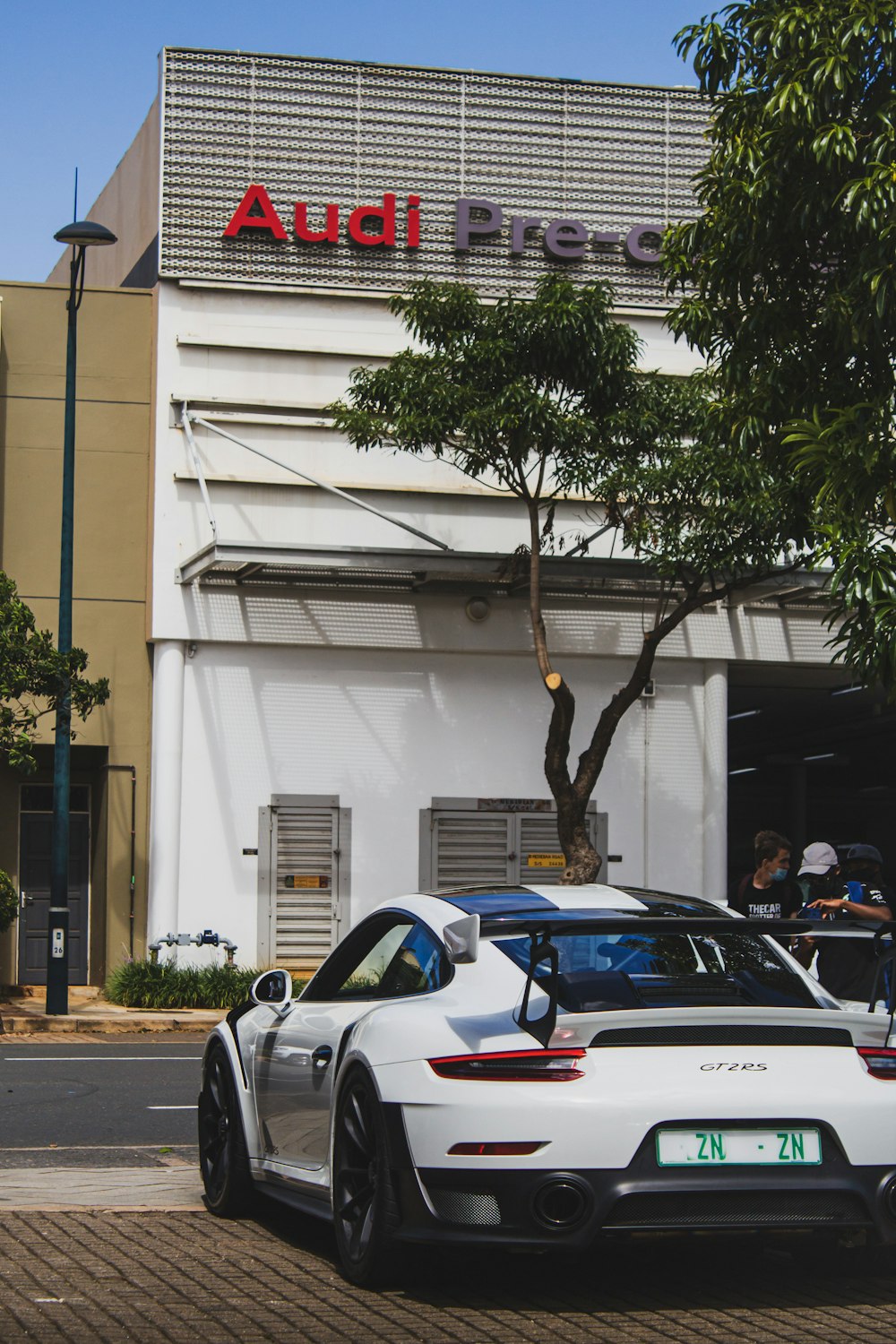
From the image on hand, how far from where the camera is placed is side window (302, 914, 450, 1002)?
641 cm

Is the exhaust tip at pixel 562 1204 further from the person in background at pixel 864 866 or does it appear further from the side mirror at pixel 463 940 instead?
the person in background at pixel 864 866

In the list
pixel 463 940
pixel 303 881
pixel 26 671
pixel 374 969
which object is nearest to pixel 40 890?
pixel 303 881

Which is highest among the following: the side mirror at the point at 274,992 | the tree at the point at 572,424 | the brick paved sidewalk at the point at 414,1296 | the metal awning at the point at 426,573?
the tree at the point at 572,424

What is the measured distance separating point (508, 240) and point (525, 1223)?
20.3m

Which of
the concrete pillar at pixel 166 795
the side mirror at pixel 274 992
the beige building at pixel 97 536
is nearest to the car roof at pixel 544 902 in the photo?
the side mirror at pixel 274 992

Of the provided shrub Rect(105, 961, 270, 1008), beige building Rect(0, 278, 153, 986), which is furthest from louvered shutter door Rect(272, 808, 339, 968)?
beige building Rect(0, 278, 153, 986)

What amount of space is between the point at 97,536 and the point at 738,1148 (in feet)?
61.1

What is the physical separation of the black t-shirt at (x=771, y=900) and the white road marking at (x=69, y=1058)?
6.68 m

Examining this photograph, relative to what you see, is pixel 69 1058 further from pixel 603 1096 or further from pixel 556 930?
pixel 603 1096

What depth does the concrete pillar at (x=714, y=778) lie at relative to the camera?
79.3 feet

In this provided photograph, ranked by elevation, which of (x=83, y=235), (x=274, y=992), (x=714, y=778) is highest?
(x=83, y=235)

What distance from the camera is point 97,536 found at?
23156 millimetres

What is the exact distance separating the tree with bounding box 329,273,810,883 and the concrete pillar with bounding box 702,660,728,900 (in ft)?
13.6

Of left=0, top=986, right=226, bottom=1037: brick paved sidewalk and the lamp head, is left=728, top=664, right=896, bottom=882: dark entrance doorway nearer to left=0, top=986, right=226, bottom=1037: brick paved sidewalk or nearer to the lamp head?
left=0, top=986, right=226, bottom=1037: brick paved sidewalk
